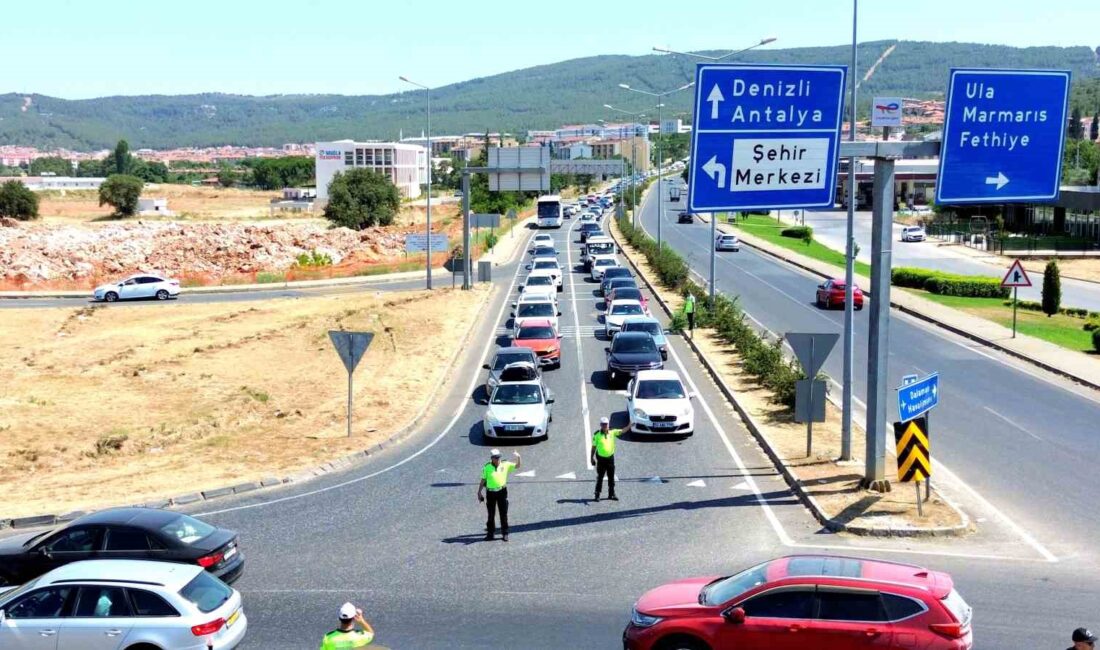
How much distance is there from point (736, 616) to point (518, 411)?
13.9 meters

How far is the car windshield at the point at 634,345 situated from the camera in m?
31.2

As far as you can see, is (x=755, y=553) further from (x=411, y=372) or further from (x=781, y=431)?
(x=411, y=372)

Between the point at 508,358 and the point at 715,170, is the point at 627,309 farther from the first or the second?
the point at 715,170

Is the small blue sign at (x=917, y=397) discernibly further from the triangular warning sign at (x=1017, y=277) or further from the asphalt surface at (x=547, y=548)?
the triangular warning sign at (x=1017, y=277)

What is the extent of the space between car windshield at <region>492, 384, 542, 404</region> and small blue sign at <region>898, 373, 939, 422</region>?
Answer: 30.6 feet

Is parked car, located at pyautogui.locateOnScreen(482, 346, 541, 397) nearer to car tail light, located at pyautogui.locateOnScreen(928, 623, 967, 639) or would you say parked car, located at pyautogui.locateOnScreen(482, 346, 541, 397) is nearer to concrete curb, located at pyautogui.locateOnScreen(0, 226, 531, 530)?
concrete curb, located at pyautogui.locateOnScreen(0, 226, 531, 530)

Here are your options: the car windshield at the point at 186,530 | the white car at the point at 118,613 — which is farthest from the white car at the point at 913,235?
the white car at the point at 118,613

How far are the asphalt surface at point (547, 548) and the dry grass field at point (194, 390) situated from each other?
2.59 meters

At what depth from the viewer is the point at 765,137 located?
1844 centimetres

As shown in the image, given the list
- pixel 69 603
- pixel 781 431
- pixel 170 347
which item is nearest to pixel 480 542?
pixel 69 603

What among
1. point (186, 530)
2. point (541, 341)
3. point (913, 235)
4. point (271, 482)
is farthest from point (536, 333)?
point (913, 235)

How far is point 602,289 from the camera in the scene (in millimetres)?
51938

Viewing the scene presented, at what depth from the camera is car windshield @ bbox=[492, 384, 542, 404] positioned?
2484cm

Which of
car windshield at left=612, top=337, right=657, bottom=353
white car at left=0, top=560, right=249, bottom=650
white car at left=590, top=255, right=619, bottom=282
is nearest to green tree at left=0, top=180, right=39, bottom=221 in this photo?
white car at left=590, top=255, right=619, bottom=282
